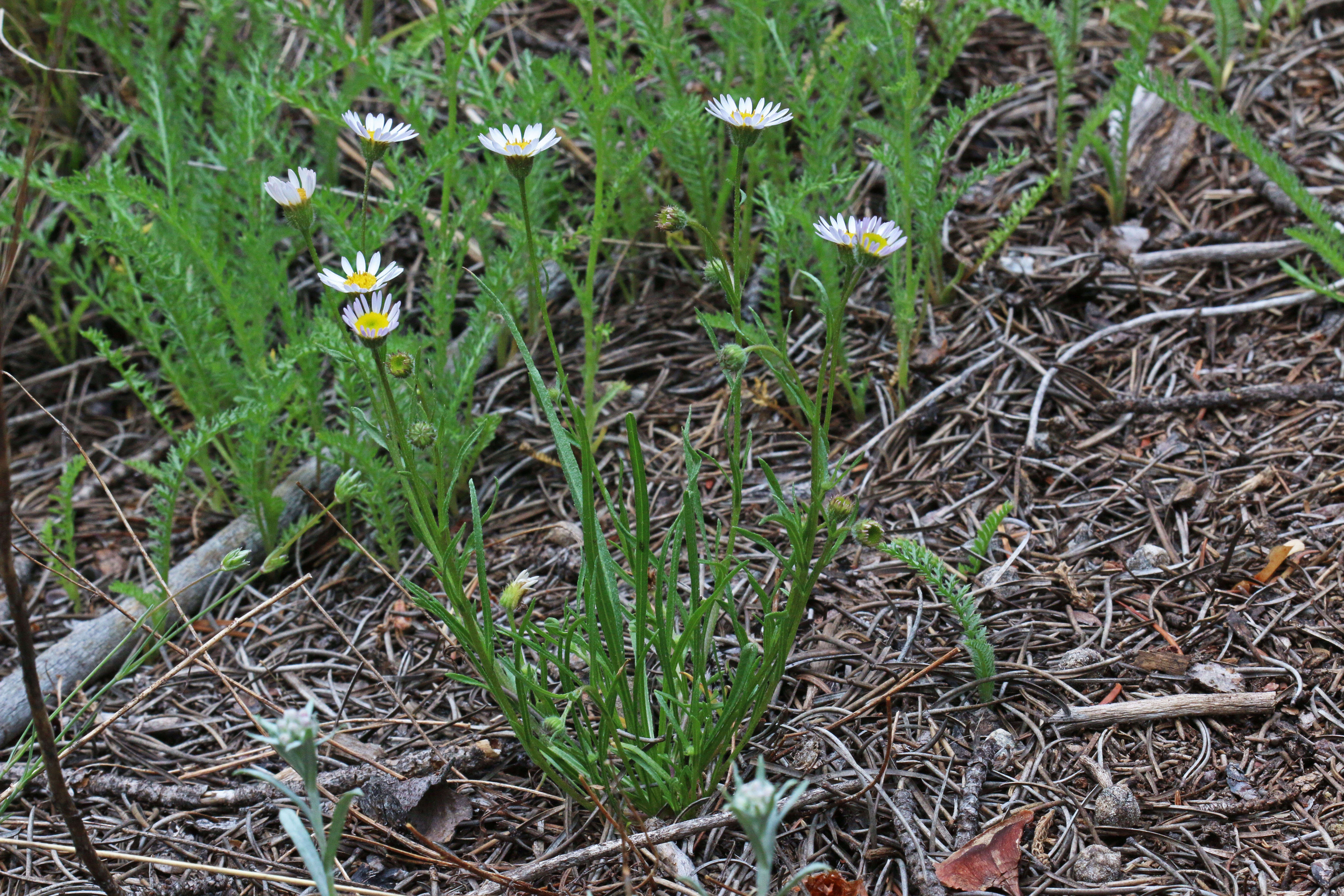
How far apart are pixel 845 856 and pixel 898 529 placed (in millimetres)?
734

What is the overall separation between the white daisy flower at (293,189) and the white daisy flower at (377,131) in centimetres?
8

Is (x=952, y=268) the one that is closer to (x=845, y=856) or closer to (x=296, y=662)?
(x=845, y=856)

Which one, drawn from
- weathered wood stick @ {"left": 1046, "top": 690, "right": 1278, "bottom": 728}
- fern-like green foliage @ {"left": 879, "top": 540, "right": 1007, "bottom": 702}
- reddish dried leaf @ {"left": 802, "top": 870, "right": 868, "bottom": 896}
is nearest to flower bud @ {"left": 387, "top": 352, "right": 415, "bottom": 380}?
fern-like green foliage @ {"left": 879, "top": 540, "right": 1007, "bottom": 702}

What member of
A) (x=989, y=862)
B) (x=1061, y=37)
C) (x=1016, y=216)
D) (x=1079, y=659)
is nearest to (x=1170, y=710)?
(x=1079, y=659)

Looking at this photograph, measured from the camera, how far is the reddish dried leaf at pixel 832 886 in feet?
Answer: 4.65

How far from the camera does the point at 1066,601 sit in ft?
6.15

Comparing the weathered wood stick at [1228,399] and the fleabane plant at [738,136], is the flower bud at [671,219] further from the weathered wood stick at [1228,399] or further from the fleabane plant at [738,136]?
the weathered wood stick at [1228,399]

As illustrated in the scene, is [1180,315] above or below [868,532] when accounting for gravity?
below

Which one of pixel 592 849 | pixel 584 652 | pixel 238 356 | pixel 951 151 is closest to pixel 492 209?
pixel 238 356

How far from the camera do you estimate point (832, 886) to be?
1.42m

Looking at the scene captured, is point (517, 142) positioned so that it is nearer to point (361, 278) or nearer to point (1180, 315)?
point (361, 278)

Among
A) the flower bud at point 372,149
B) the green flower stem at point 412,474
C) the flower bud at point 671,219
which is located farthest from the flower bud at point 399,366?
the flower bud at point 671,219

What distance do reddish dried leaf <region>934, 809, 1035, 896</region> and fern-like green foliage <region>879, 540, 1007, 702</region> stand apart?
258mm

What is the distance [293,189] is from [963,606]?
1.19 m
